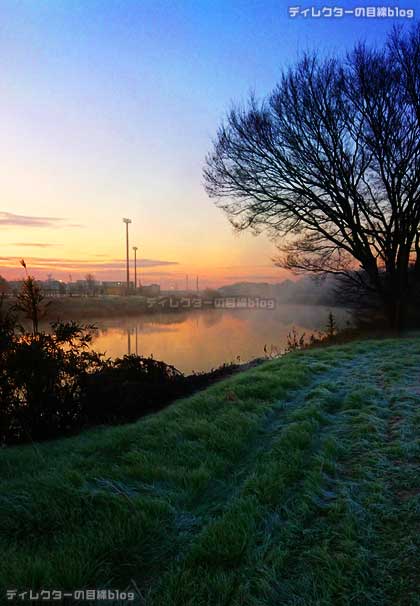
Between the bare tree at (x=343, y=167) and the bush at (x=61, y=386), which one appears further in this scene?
the bare tree at (x=343, y=167)

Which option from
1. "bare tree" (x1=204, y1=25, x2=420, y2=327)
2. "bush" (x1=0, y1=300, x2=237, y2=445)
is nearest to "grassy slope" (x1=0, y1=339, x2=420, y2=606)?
"bush" (x1=0, y1=300, x2=237, y2=445)

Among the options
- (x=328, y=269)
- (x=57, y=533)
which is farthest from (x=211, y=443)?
(x=328, y=269)

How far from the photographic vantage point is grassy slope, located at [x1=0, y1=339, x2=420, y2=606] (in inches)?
68.9

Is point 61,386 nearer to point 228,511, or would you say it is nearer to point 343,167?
point 228,511

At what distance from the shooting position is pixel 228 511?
2.32 m

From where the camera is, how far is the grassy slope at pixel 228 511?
5.74ft

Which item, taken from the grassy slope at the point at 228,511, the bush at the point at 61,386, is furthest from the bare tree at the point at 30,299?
the grassy slope at the point at 228,511

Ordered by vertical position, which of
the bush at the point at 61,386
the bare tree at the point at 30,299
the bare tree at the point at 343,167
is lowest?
the bush at the point at 61,386

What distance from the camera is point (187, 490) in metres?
2.62

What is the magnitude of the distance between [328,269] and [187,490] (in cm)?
1242

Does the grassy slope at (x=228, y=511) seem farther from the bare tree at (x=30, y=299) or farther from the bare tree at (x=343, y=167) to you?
the bare tree at (x=343, y=167)

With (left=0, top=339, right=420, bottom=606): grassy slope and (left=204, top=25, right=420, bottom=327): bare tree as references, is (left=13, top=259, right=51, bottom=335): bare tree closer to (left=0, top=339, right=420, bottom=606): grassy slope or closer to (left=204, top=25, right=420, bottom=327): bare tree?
(left=0, top=339, right=420, bottom=606): grassy slope

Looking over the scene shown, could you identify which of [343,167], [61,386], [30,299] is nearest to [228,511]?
[61,386]

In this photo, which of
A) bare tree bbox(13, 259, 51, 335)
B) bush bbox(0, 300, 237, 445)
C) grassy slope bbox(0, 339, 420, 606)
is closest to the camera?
grassy slope bbox(0, 339, 420, 606)
